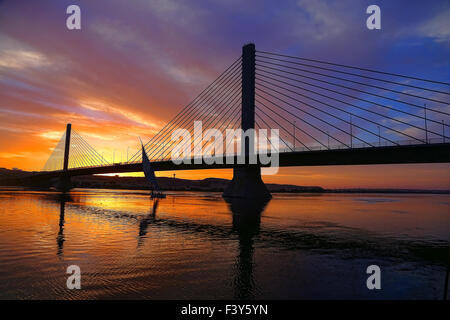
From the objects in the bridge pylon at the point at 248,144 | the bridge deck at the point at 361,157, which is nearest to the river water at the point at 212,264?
the bridge deck at the point at 361,157

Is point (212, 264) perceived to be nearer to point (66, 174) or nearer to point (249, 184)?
point (249, 184)

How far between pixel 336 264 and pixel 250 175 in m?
57.0

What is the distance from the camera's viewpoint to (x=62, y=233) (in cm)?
2003

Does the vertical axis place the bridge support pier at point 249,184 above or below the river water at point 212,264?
above

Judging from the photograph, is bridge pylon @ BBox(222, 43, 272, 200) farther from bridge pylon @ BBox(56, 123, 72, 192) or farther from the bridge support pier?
bridge pylon @ BBox(56, 123, 72, 192)

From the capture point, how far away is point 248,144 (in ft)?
211

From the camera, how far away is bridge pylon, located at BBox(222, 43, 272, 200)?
65625mm

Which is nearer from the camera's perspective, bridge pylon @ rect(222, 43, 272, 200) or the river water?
the river water

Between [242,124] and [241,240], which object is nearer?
[241,240]

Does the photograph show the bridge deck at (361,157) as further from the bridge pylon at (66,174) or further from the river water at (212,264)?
the bridge pylon at (66,174)

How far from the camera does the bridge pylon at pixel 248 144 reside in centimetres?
6562

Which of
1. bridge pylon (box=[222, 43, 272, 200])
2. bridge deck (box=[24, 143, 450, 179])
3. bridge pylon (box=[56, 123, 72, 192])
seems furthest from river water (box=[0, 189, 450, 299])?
bridge pylon (box=[56, 123, 72, 192])
